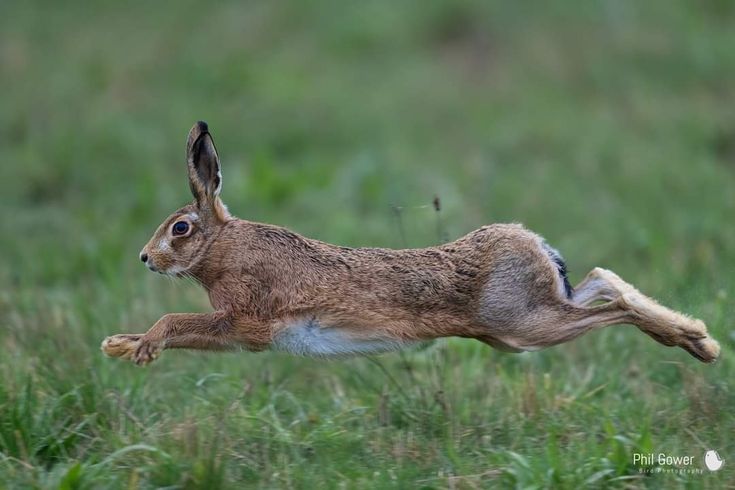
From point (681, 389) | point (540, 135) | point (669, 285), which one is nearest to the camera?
point (681, 389)

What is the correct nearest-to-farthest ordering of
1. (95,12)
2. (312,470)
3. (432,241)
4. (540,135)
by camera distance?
(312,470) < (432,241) < (540,135) < (95,12)

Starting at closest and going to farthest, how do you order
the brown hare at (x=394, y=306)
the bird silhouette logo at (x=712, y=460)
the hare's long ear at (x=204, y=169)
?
the bird silhouette logo at (x=712, y=460) < the brown hare at (x=394, y=306) < the hare's long ear at (x=204, y=169)

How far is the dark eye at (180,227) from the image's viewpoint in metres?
5.68

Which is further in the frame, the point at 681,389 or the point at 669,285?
the point at 669,285

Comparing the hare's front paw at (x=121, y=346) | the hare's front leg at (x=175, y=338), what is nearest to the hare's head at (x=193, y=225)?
the hare's front leg at (x=175, y=338)

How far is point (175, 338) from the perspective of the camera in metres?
5.38

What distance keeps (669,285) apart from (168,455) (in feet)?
11.6

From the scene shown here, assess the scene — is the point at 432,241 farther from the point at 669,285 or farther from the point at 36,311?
the point at 36,311

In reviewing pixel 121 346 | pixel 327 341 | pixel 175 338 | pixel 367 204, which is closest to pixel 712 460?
pixel 327 341

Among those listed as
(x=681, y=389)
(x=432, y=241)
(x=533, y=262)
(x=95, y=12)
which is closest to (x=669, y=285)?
(x=681, y=389)

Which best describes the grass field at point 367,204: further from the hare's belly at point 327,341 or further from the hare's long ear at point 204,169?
the hare's long ear at point 204,169

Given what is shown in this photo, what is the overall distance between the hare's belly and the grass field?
1.33 feet

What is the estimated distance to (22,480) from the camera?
15.7 feet

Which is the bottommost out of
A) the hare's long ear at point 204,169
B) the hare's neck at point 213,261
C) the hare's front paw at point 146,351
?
the hare's front paw at point 146,351
